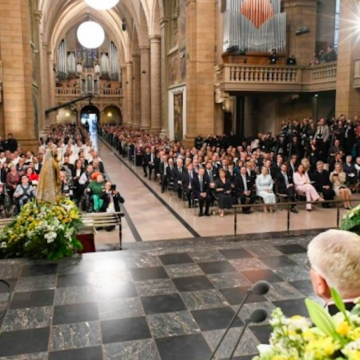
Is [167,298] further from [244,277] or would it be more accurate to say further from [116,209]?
[116,209]

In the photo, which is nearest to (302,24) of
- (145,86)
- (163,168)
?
(163,168)

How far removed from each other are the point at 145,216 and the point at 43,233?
473cm

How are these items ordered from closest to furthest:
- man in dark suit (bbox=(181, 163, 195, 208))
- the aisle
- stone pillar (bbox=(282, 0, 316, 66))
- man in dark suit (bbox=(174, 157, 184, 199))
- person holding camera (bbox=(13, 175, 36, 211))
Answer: the aisle < person holding camera (bbox=(13, 175, 36, 211)) < man in dark suit (bbox=(181, 163, 195, 208)) < man in dark suit (bbox=(174, 157, 184, 199)) < stone pillar (bbox=(282, 0, 316, 66))

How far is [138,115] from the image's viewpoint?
43750mm

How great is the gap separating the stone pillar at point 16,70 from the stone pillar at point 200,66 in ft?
23.8

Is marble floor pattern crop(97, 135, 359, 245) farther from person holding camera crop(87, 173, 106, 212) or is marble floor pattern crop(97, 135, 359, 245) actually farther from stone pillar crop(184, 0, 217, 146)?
stone pillar crop(184, 0, 217, 146)

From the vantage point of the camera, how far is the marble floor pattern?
31.9ft

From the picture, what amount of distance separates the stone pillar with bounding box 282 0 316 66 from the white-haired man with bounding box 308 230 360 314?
21194mm

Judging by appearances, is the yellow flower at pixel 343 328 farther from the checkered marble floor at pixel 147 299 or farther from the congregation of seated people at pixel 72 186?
the congregation of seated people at pixel 72 186

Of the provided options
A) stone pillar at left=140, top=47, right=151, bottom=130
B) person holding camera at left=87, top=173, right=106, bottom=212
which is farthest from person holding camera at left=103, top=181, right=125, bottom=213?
stone pillar at left=140, top=47, right=151, bottom=130

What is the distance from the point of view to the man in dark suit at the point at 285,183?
12.0 meters

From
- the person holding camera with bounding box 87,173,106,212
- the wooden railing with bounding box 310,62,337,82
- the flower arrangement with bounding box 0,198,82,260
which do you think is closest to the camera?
the flower arrangement with bounding box 0,198,82,260

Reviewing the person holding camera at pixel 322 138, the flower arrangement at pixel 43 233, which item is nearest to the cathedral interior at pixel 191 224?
the flower arrangement at pixel 43 233

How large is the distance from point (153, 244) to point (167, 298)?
2.69 metres
